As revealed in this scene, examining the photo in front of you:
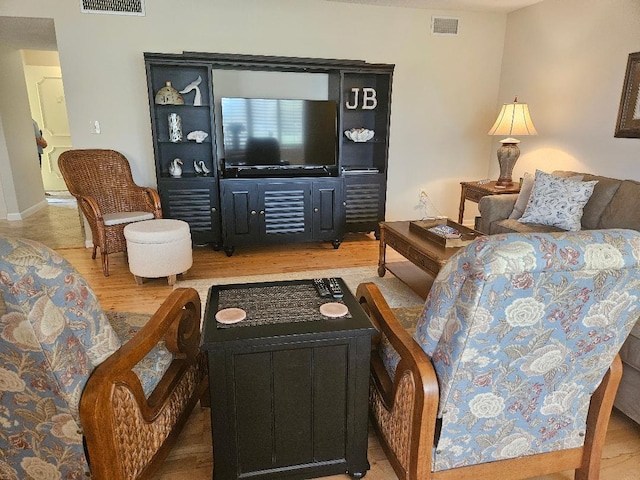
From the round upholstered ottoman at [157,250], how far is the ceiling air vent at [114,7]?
2.09 meters

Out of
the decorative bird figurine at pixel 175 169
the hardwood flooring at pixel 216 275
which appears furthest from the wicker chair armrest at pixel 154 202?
the hardwood flooring at pixel 216 275

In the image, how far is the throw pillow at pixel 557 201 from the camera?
3.21 meters

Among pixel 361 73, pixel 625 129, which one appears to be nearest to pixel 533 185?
pixel 625 129

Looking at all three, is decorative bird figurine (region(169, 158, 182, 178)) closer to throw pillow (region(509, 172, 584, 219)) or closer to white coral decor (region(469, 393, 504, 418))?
throw pillow (region(509, 172, 584, 219))

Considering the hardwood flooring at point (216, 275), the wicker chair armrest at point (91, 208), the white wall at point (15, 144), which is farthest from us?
the white wall at point (15, 144)

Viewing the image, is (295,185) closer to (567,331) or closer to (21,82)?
(567,331)

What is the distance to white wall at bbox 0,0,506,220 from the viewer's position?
3877 mm

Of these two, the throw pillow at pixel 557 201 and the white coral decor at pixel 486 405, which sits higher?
the throw pillow at pixel 557 201

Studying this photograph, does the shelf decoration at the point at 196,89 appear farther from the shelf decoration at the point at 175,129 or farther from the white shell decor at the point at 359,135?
the white shell decor at the point at 359,135

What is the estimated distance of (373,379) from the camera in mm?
1593

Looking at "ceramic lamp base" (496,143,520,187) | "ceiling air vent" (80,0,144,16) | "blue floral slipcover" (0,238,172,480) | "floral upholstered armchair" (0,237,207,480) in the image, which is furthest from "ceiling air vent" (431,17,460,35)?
"blue floral slipcover" (0,238,172,480)

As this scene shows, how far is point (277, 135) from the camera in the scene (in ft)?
13.5

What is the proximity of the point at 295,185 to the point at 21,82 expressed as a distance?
14.9 feet

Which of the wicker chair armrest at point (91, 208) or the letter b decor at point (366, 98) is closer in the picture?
the wicker chair armrest at point (91, 208)
